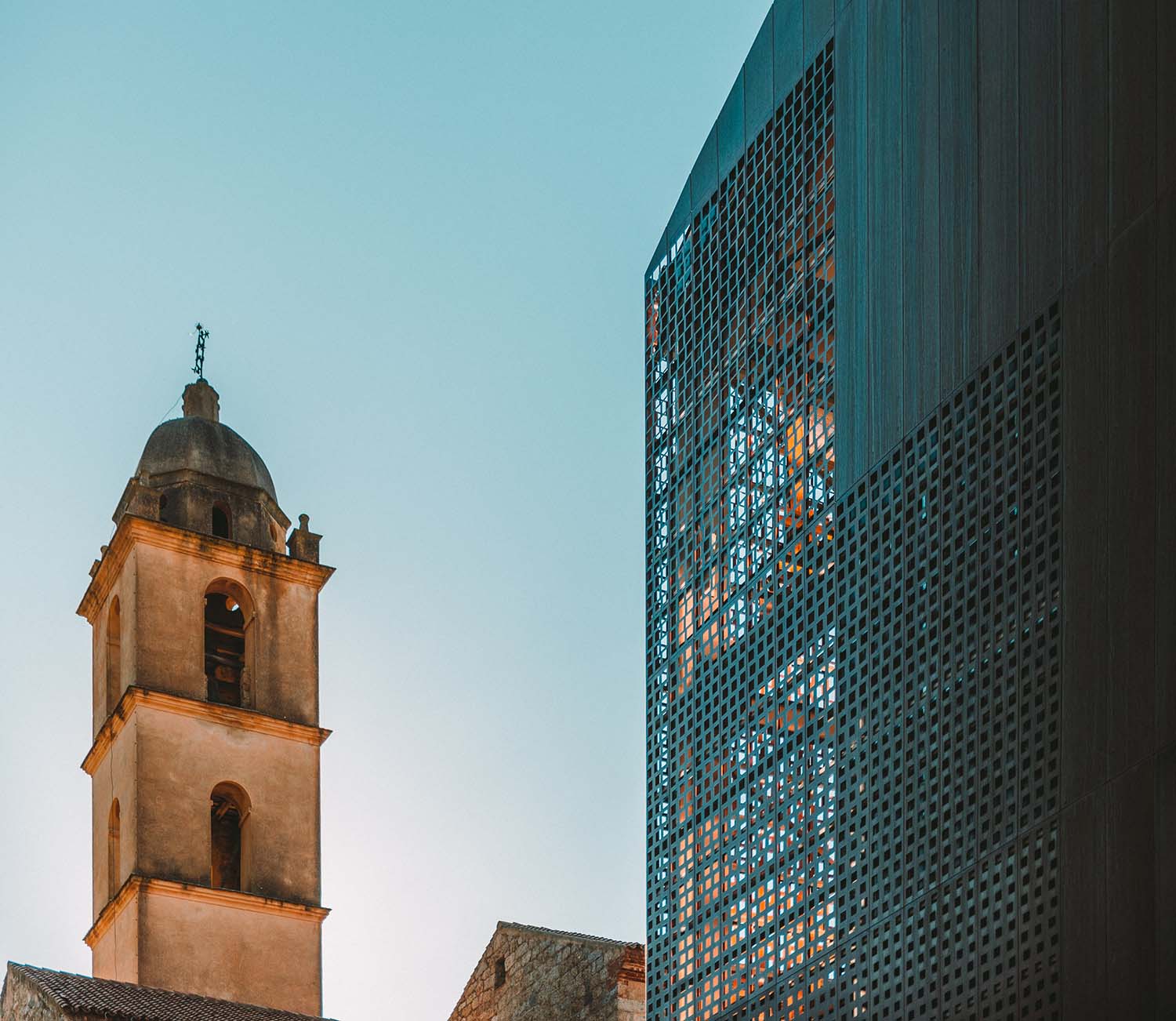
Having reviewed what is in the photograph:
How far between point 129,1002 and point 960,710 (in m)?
12.2

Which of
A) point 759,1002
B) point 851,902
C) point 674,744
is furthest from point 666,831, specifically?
point 851,902

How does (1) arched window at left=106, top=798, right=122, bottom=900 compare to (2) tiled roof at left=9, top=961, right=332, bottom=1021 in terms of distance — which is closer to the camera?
(2) tiled roof at left=9, top=961, right=332, bottom=1021

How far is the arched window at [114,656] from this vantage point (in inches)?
1395

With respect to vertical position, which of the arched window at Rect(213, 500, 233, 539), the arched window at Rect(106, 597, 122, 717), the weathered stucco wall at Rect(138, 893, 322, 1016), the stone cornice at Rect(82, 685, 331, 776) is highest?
the arched window at Rect(213, 500, 233, 539)

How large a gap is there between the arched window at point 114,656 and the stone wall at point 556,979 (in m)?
9.01

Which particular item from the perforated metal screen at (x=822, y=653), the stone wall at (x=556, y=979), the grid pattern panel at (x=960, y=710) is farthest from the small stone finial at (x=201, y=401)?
the grid pattern panel at (x=960, y=710)

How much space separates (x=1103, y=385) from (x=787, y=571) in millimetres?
5649

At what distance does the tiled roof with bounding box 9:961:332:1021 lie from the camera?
930 inches

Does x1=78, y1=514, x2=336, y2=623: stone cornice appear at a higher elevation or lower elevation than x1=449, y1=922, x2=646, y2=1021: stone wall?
higher

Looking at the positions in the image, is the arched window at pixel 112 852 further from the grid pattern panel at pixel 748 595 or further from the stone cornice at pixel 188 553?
the grid pattern panel at pixel 748 595

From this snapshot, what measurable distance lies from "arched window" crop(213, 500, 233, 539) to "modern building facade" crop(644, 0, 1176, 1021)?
1472cm

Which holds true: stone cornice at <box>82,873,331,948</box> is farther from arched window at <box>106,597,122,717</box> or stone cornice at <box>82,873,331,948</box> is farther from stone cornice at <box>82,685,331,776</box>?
arched window at <box>106,597,122,717</box>

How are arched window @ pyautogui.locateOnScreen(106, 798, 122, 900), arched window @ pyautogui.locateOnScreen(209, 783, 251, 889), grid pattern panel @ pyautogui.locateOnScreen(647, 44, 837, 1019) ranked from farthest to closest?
arched window @ pyautogui.locateOnScreen(209, 783, 251, 889) → arched window @ pyautogui.locateOnScreen(106, 798, 122, 900) → grid pattern panel @ pyautogui.locateOnScreen(647, 44, 837, 1019)

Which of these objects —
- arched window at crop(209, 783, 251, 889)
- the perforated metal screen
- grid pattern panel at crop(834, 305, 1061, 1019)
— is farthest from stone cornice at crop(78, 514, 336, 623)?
grid pattern panel at crop(834, 305, 1061, 1019)
